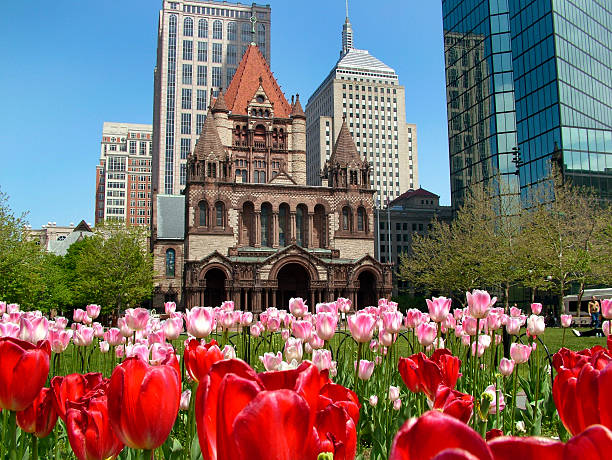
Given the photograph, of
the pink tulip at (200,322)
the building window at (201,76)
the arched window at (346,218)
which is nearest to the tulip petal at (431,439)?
the pink tulip at (200,322)

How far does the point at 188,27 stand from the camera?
110 m

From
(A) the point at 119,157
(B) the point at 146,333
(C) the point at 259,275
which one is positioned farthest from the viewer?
(A) the point at 119,157

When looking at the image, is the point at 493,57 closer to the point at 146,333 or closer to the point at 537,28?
the point at 537,28

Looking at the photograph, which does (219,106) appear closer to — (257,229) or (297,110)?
(297,110)

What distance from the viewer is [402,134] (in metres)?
143

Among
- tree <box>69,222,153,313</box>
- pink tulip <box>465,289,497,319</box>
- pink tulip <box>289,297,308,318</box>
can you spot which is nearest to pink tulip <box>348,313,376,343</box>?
pink tulip <box>465,289,497,319</box>

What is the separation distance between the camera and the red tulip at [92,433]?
1929 mm

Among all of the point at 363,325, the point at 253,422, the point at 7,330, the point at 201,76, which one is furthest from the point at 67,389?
the point at 201,76

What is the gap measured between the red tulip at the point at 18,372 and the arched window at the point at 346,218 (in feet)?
155

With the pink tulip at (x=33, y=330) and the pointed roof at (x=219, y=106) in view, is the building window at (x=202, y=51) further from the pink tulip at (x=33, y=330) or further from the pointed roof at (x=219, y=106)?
the pink tulip at (x=33, y=330)

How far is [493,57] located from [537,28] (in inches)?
219

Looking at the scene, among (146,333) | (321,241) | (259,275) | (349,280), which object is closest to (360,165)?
(321,241)

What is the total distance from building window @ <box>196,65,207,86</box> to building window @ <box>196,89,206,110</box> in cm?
160

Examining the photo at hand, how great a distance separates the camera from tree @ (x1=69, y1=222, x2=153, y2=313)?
40719mm
